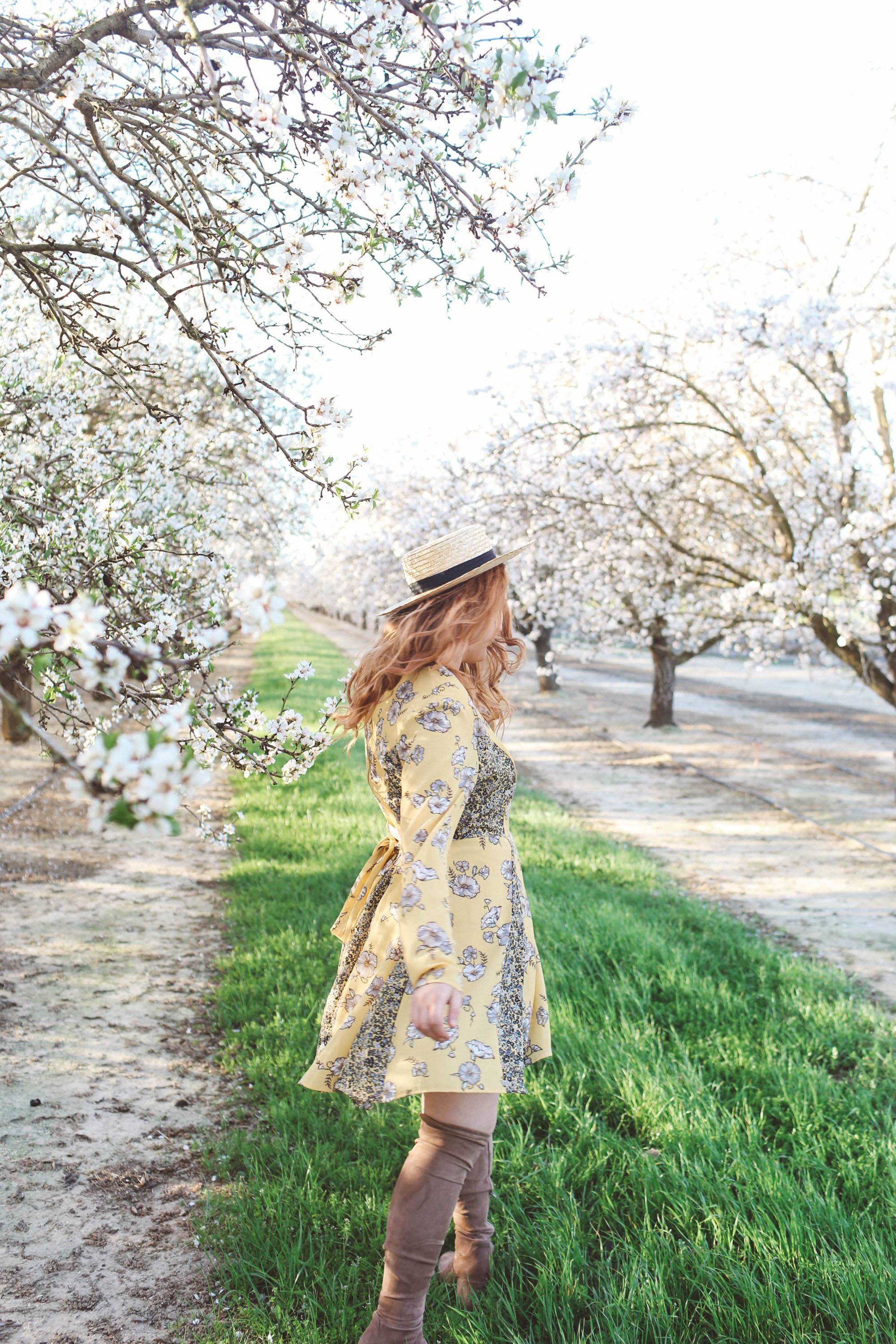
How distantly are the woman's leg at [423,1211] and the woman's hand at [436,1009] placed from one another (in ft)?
1.01

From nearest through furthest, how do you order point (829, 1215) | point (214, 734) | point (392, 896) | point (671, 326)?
point (392, 896)
point (829, 1215)
point (214, 734)
point (671, 326)

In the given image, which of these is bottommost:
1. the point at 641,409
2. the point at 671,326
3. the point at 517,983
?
the point at 517,983

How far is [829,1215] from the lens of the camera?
98.4 inches

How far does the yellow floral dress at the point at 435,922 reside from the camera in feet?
6.40

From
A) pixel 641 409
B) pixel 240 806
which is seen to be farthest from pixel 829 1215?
pixel 641 409

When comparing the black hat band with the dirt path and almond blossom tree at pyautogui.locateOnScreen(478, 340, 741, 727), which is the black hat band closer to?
the dirt path

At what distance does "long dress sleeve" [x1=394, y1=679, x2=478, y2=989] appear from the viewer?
1.88 metres

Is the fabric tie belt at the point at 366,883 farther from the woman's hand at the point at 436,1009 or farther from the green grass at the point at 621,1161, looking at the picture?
the green grass at the point at 621,1161

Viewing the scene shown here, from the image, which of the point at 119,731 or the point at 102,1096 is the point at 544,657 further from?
the point at 119,731

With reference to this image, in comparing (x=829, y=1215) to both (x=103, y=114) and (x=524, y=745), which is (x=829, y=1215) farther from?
(x=524, y=745)

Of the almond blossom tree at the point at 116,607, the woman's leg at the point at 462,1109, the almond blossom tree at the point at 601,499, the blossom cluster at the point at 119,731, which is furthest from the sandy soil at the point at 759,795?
the blossom cluster at the point at 119,731

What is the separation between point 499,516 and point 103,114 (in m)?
8.39

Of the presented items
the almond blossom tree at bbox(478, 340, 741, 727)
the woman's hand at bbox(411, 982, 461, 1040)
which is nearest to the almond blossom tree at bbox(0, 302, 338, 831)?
the woman's hand at bbox(411, 982, 461, 1040)

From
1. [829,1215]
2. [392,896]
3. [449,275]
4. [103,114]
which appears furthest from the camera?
[449,275]
